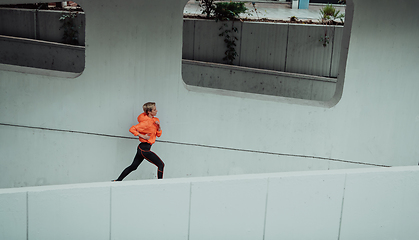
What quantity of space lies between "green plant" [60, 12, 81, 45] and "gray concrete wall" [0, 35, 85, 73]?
0.37m

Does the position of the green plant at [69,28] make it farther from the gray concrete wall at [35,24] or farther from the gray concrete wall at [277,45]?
the gray concrete wall at [277,45]

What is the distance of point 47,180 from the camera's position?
873cm

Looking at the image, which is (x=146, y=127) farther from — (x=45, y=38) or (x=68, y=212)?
(x=45, y=38)

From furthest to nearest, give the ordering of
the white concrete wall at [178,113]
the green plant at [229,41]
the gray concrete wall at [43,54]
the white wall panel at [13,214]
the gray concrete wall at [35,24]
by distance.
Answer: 1. the gray concrete wall at [35,24]
2. the gray concrete wall at [43,54]
3. the green plant at [229,41]
4. the white concrete wall at [178,113]
5. the white wall panel at [13,214]

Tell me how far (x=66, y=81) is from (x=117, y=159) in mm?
1795

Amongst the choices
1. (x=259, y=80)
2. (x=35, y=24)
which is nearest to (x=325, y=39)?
(x=259, y=80)

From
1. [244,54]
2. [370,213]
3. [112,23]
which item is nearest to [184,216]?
[370,213]

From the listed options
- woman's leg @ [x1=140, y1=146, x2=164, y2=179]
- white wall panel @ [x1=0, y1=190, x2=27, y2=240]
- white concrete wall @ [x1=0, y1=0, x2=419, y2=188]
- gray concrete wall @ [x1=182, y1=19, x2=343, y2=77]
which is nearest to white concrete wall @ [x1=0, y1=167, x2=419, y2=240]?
white wall panel @ [x1=0, y1=190, x2=27, y2=240]

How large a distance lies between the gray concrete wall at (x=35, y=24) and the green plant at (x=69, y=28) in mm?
95

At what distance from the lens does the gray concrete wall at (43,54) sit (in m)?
14.0

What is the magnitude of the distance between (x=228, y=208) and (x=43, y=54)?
38.0ft

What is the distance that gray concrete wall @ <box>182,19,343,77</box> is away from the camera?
12844 mm

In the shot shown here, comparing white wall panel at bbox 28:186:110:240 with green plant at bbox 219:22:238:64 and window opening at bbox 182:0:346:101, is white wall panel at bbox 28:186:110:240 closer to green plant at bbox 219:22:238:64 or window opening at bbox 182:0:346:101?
window opening at bbox 182:0:346:101

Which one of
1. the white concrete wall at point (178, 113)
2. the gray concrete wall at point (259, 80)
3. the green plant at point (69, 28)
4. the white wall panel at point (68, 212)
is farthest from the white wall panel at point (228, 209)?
the green plant at point (69, 28)
